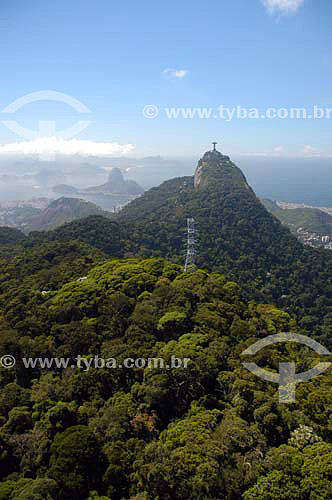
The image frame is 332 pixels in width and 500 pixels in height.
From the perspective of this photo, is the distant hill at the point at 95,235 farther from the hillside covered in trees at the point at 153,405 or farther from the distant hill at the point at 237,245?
the hillside covered in trees at the point at 153,405

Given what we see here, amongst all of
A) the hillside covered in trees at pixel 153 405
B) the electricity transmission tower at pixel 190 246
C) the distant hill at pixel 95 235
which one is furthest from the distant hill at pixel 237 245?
the hillside covered in trees at pixel 153 405

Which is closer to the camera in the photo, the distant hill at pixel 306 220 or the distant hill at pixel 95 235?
the distant hill at pixel 95 235

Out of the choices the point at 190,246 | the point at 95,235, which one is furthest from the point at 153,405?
the point at 95,235

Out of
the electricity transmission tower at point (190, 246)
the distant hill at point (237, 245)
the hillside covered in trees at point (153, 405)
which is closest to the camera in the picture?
the hillside covered in trees at point (153, 405)

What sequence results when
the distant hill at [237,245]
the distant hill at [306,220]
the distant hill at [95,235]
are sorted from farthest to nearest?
the distant hill at [306,220] → the distant hill at [95,235] → the distant hill at [237,245]

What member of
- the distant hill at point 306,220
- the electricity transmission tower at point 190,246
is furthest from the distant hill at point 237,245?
the distant hill at point 306,220

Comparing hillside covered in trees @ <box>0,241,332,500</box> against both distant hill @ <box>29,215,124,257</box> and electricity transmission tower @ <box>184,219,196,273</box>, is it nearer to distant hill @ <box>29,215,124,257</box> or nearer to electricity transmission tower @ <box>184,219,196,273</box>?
electricity transmission tower @ <box>184,219,196,273</box>

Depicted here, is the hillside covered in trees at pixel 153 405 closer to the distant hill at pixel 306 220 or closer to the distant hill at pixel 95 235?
the distant hill at pixel 95 235

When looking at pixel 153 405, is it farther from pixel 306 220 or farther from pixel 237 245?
pixel 306 220

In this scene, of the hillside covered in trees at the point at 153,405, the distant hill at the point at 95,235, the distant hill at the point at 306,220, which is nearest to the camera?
the hillside covered in trees at the point at 153,405

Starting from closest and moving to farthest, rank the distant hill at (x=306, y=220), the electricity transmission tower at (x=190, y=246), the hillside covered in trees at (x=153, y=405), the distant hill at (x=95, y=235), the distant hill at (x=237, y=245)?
the hillside covered in trees at (x=153, y=405) → the electricity transmission tower at (x=190, y=246) → the distant hill at (x=237, y=245) → the distant hill at (x=95, y=235) → the distant hill at (x=306, y=220)
